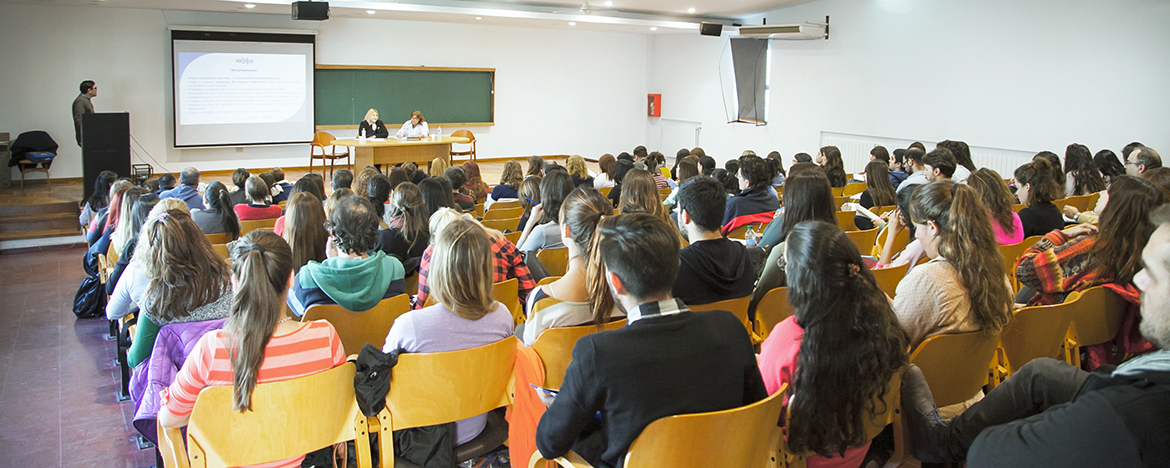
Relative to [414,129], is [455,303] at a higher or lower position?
lower

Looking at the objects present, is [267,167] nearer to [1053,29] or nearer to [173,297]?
[173,297]

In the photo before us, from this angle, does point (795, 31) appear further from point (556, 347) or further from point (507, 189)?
point (556, 347)

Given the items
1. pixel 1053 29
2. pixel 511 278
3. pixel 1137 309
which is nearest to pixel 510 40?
pixel 1053 29

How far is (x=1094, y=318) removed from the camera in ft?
9.32

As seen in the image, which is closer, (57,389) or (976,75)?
(57,389)

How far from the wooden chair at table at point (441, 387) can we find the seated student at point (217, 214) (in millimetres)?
3122

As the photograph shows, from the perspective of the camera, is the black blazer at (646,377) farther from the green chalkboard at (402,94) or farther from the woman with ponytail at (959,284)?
the green chalkboard at (402,94)

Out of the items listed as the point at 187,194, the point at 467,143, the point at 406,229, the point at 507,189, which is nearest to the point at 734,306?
the point at 406,229

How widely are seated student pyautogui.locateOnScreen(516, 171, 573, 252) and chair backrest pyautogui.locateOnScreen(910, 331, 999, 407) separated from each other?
2.10 metres

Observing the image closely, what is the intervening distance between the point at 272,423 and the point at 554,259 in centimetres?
203

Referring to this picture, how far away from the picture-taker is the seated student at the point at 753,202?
4734 millimetres

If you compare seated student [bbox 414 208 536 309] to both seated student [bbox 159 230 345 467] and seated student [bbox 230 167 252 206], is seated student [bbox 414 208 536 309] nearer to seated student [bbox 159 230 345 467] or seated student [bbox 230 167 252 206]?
seated student [bbox 159 230 345 467]

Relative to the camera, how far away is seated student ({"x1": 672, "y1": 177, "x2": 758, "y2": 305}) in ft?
9.33

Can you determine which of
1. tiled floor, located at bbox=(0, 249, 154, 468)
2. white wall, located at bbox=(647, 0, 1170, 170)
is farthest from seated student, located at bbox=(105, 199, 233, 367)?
white wall, located at bbox=(647, 0, 1170, 170)
